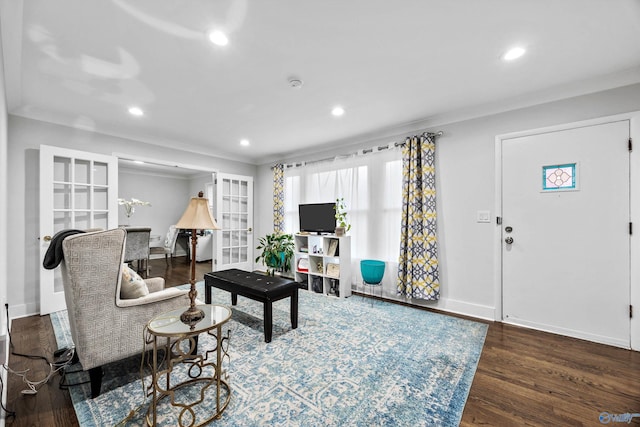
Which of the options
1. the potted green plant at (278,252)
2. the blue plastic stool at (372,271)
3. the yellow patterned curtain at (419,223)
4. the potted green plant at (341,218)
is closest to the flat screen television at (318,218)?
the potted green plant at (341,218)

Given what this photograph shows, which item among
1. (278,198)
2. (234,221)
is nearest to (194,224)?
(278,198)

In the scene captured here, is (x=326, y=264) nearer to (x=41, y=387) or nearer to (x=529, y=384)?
(x=529, y=384)

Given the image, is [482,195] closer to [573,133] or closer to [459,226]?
[459,226]

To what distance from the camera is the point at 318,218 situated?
13.3 ft

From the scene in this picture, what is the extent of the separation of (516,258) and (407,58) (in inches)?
91.7

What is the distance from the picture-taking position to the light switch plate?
9.58 ft

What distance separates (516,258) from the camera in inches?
109

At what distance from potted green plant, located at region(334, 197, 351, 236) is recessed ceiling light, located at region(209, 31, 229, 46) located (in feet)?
8.17

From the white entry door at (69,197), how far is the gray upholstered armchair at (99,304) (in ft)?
6.60

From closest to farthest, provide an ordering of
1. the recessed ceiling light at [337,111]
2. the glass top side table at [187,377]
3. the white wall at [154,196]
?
the glass top side table at [187,377] → the recessed ceiling light at [337,111] → the white wall at [154,196]

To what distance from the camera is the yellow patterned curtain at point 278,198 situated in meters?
5.01

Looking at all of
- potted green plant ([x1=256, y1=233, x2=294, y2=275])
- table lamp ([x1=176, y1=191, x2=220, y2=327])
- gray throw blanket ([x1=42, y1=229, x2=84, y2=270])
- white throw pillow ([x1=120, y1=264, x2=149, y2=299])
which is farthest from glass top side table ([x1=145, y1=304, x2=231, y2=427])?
potted green plant ([x1=256, y1=233, x2=294, y2=275])

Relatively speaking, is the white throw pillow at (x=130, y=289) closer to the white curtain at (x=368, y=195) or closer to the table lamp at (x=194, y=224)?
the table lamp at (x=194, y=224)

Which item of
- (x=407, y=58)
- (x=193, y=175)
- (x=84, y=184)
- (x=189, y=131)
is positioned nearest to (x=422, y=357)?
(x=407, y=58)
